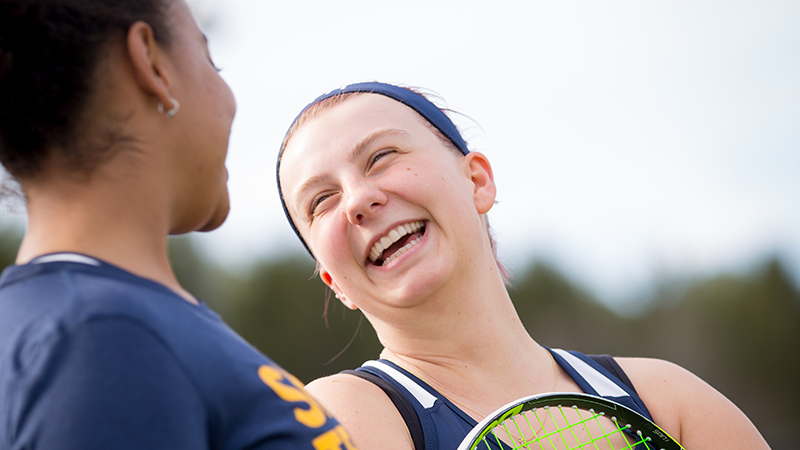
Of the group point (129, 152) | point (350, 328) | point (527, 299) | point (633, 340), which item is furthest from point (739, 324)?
point (129, 152)

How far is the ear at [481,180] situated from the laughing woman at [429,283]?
0.05 m

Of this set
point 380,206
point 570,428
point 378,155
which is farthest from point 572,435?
point 378,155

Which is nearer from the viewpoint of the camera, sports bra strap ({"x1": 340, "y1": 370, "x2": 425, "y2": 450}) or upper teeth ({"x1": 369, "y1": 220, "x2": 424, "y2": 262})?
sports bra strap ({"x1": 340, "y1": 370, "x2": 425, "y2": 450})

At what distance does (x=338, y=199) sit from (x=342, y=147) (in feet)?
0.60

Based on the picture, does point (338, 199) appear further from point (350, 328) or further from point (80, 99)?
point (350, 328)

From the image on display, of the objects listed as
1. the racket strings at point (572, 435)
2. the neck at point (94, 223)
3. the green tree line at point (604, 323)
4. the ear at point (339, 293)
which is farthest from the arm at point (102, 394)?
the green tree line at point (604, 323)

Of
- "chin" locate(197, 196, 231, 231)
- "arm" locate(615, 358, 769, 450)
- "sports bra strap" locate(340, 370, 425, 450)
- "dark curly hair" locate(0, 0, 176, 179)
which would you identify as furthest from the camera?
"arm" locate(615, 358, 769, 450)

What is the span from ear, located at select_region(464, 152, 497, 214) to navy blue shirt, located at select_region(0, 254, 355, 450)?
1529mm

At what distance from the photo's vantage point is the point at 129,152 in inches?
41.7

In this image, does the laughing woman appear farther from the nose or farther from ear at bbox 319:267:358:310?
ear at bbox 319:267:358:310

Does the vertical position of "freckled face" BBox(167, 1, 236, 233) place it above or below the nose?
above

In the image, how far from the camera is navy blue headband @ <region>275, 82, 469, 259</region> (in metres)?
2.48

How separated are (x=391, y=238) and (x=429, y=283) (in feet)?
0.69

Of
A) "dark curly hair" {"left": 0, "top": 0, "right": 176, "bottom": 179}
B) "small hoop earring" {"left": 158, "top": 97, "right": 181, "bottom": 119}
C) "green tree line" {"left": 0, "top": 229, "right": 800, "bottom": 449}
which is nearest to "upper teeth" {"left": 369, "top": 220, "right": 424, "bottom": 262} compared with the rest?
"small hoop earring" {"left": 158, "top": 97, "right": 181, "bottom": 119}
